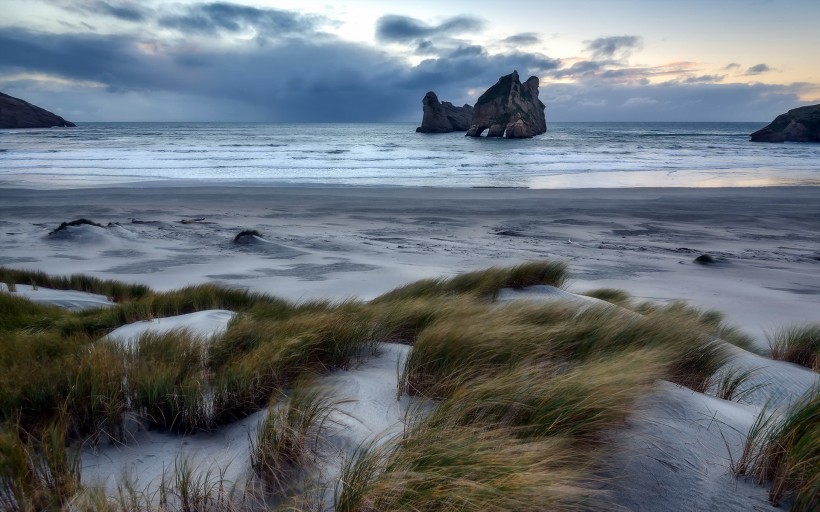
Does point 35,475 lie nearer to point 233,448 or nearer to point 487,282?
point 233,448

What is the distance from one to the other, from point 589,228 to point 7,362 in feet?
39.7

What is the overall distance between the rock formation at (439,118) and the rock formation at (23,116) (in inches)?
3006

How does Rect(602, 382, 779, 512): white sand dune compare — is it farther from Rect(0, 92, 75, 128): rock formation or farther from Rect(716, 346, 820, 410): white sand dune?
Rect(0, 92, 75, 128): rock formation

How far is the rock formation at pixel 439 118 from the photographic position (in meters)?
99.5

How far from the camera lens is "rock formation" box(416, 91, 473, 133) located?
99.5 metres

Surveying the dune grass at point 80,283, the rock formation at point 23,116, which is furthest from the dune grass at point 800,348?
the rock formation at point 23,116

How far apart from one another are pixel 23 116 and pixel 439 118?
81.3m

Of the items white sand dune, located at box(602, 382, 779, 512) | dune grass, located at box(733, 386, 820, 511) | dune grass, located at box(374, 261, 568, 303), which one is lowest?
dune grass, located at box(374, 261, 568, 303)

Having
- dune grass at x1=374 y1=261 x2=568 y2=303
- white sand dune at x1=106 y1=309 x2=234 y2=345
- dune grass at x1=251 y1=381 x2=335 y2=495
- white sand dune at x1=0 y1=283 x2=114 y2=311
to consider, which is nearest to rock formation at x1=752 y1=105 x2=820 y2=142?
dune grass at x1=374 y1=261 x2=568 y2=303

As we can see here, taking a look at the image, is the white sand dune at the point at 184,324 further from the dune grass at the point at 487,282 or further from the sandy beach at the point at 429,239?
the sandy beach at the point at 429,239

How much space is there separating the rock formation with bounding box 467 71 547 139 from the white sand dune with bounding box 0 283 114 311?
246ft

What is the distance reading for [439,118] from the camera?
331 ft

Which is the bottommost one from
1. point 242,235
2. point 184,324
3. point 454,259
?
point 454,259

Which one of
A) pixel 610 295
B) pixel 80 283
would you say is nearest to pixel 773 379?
pixel 610 295
